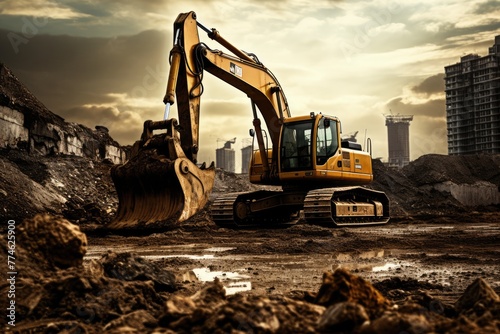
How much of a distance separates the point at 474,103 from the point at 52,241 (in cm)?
6741

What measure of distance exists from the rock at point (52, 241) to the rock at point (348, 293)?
2111mm

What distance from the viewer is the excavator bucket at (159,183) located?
9430 millimetres

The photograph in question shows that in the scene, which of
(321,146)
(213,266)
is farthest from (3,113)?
(213,266)

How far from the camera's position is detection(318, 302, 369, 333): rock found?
8.51ft

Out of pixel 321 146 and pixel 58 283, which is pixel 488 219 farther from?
pixel 58 283

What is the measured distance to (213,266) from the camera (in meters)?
6.71

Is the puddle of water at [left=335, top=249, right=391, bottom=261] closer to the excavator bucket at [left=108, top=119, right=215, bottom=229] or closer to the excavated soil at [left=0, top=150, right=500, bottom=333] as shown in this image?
the excavated soil at [left=0, top=150, right=500, bottom=333]

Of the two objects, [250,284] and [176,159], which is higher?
[176,159]

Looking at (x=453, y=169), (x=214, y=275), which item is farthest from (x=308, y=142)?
(x=453, y=169)

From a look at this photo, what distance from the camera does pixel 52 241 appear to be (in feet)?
14.2

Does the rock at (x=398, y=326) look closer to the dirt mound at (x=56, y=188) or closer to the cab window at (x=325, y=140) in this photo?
the cab window at (x=325, y=140)

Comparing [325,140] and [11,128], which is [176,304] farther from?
[11,128]

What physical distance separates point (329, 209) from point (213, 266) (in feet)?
18.2

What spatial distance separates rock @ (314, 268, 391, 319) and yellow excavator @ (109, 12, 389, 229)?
6.00 meters
